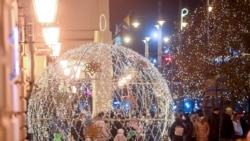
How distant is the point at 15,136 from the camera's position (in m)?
2.23

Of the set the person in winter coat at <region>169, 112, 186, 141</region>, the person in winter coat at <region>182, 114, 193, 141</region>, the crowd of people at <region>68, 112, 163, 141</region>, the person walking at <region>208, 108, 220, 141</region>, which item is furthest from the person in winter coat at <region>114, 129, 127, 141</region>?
the person walking at <region>208, 108, 220, 141</region>

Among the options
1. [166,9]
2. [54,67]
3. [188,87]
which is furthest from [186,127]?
[166,9]

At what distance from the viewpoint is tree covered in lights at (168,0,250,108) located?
21406 millimetres

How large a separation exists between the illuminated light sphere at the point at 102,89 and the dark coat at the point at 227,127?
18.8ft

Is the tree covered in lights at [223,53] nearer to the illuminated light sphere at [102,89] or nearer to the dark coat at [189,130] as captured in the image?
the dark coat at [189,130]

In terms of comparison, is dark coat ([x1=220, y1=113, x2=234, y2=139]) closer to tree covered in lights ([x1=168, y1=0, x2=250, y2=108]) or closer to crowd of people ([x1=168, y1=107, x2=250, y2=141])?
crowd of people ([x1=168, y1=107, x2=250, y2=141])

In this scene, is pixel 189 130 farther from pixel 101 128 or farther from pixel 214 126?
pixel 101 128

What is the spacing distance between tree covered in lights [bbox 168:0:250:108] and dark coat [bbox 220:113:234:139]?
4.50 meters

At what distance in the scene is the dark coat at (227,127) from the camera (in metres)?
15.2

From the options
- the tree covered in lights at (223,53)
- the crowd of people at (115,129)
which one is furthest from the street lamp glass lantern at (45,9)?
the tree covered in lights at (223,53)

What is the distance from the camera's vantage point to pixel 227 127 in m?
15.3

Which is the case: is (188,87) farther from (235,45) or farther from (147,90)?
(147,90)

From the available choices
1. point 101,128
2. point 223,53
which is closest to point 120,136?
point 101,128

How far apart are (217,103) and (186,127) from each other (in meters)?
5.88
